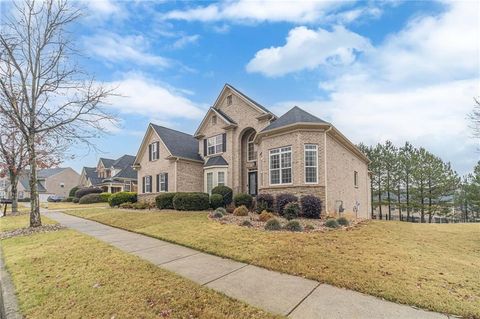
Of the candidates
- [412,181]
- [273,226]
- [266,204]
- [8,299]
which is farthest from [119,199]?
[412,181]

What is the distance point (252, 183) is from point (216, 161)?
3559 mm

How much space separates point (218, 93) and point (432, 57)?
15620mm

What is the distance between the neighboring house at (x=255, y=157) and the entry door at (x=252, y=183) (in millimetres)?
57

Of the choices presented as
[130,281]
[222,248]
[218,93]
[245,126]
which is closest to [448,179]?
[245,126]

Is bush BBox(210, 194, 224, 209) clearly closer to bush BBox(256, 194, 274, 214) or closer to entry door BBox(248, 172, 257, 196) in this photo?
entry door BBox(248, 172, 257, 196)

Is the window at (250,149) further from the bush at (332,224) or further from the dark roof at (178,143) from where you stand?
the bush at (332,224)

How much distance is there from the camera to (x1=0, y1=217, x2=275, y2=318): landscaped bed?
3766mm

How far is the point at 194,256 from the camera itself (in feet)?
21.8

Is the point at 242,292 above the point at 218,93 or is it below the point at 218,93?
below

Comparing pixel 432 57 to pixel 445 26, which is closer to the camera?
pixel 445 26

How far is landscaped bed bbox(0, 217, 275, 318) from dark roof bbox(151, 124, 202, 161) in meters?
16.3

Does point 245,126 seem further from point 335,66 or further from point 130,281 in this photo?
point 130,281

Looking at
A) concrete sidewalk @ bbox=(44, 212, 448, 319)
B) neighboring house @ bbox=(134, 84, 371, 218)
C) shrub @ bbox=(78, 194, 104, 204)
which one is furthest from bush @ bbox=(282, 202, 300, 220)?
shrub @ bbox=(78, 194, 104, 204)

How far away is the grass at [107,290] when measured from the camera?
3766 millimetres
